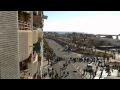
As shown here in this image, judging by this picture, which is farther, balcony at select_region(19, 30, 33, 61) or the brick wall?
balcony at select_region(19, 30, 33, 61)

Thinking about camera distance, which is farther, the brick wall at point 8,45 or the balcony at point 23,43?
the balcony at point 23,43

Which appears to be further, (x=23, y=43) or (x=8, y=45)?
(x=23, y=43)
